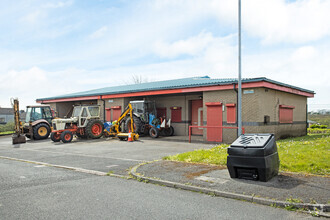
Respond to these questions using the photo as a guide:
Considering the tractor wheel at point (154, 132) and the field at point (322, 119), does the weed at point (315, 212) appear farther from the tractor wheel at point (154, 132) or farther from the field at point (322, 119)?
the field at point (322, 119)

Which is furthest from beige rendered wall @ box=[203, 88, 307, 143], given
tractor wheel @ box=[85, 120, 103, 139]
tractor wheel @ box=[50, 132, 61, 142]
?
tractor wheel @ box=[50, 132, 61, 142]

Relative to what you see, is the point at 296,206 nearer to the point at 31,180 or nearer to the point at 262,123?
the point at 31,180

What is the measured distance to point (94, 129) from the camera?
19.8 meters

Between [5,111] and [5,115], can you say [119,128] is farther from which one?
[5,111]

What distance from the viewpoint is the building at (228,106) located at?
15.9 meters

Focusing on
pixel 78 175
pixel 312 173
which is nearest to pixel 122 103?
pixel 78 175

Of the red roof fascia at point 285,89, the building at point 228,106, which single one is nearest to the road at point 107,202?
the building at point 228,106

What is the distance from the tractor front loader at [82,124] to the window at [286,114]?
12.0m

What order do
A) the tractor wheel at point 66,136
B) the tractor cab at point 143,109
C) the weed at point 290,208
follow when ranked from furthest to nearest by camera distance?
the tractor cab at point 143,109 < the tractor wheel at point 66,136 < the weed at point 290,208

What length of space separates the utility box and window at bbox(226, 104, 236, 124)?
9.32 metres

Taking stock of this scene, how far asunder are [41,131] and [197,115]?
11.4 m

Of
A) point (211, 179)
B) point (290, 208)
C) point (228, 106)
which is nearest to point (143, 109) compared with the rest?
point (228, 106)

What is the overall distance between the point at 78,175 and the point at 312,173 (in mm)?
6375

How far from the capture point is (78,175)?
8.30m
